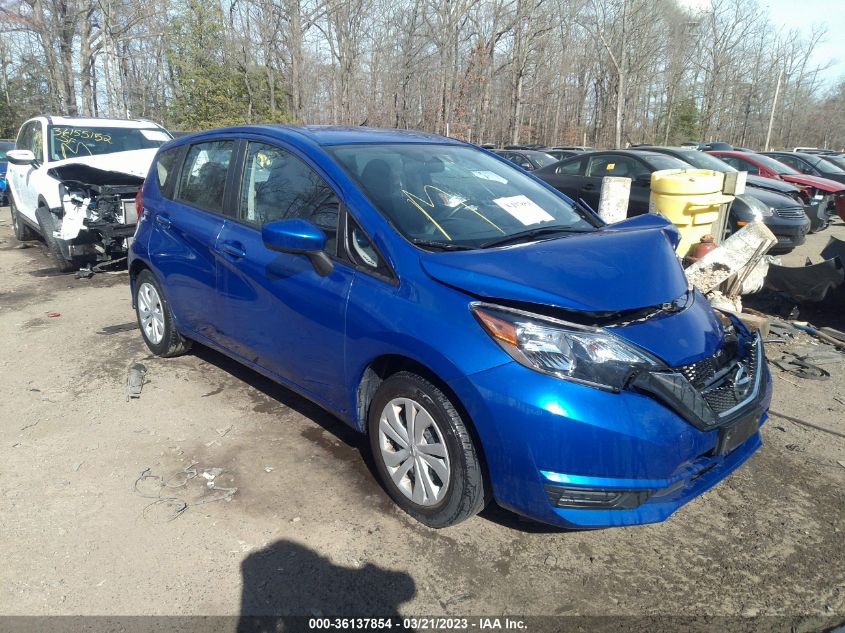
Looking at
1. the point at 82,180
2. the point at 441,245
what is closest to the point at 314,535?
the point at 441,245

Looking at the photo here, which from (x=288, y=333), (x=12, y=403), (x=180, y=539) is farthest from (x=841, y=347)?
(x=12, y=403)

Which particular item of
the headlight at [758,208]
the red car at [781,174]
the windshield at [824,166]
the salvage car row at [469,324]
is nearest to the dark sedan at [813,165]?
the windshield at [824,166]

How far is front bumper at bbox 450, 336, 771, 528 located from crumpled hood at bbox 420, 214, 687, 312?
359 mm

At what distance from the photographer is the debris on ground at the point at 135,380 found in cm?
447

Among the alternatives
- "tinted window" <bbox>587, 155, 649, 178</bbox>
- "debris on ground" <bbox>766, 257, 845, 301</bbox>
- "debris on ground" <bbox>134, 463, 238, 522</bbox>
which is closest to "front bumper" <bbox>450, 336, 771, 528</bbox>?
"debris on ground" <bbox>134, 463, 238, 522</bbox>

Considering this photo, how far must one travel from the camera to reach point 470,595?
2551 mm

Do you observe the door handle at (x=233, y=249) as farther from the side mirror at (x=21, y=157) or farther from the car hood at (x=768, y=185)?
the car hood at (x=768, y=185)

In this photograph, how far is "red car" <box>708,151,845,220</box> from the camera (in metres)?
12.4

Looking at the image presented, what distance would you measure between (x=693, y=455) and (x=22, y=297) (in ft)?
24.4

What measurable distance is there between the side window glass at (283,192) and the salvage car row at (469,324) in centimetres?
1

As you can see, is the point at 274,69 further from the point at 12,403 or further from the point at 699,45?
the point at 699,45

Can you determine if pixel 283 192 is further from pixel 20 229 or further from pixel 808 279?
pixel 20 229

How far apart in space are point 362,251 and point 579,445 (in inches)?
55.2

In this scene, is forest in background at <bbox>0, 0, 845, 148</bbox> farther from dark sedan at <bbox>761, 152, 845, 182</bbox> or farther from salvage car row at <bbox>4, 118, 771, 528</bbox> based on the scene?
salvage car row at <bbox>4, 118, 771, 528</bbox>
